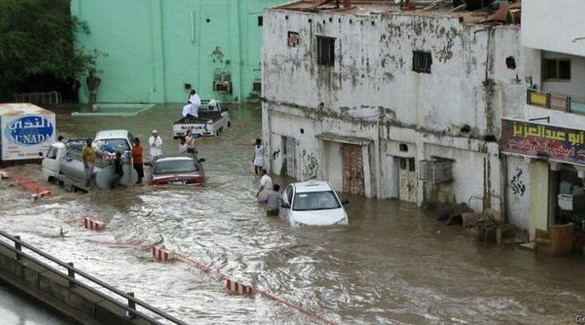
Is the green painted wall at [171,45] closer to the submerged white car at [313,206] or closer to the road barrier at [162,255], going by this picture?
the submerged white car at [313,206]

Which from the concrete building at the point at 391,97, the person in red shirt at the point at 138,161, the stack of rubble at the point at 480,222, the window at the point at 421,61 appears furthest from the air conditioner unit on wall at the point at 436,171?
the person in red shirt at the point at 138,161

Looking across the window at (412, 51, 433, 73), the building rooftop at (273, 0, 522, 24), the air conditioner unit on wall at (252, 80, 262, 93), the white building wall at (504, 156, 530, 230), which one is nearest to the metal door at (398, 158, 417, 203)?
the window at (412, 51, 433, 73)

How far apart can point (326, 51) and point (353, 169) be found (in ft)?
10.5

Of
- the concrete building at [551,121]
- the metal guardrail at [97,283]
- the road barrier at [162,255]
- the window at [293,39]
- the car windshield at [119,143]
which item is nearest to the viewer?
the metal guardrail at [97,283]

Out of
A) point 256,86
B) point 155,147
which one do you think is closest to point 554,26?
point 155,147

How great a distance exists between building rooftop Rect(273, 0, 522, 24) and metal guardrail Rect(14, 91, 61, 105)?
17.8 m

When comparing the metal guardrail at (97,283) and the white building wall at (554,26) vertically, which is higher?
the white building wall at (554,26)

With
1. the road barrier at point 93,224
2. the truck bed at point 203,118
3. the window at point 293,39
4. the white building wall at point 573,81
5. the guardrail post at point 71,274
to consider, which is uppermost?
the window at point 293,39

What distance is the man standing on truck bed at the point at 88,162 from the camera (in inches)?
1352

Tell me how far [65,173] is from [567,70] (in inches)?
537

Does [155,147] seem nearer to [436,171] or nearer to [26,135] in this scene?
[26,135]

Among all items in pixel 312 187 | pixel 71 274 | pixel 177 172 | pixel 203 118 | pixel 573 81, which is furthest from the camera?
pixel 203 118

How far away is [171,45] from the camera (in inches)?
2121

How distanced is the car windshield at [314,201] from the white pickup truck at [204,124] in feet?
47.8
